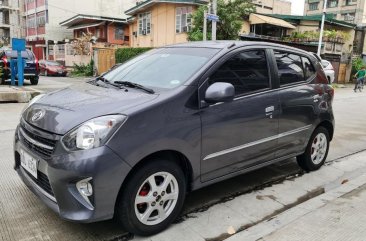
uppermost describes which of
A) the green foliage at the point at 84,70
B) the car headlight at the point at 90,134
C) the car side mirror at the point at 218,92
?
the car side mirror at the point at 218,92

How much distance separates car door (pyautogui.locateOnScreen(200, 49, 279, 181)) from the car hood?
680 millimetres

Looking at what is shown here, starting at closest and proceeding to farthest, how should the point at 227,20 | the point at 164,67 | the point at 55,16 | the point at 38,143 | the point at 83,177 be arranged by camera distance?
the point at 83,177 → the point at 38,143 → the point at 164,67 → the point at 227,20 → the point at 55,16

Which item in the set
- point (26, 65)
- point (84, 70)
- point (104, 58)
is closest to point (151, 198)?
point (26, 65)

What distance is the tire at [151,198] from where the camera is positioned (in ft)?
9.42

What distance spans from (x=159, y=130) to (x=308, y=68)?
9.03ft

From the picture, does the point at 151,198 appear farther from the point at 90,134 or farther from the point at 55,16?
the point at 55,16

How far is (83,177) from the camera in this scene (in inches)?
104

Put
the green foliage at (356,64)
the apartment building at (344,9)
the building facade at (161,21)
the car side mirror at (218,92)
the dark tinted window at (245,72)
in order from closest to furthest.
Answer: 1. the car side mirror at (218,92)
2. the dark tinted window at (245,72)
3. the building facade at (161,21)
4. the green foliage at (356,64)
5. the apartment building at (344,9)

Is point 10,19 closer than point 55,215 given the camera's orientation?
No

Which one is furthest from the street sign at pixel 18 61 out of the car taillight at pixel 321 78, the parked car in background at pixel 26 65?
the car taillight at pixel 321 78

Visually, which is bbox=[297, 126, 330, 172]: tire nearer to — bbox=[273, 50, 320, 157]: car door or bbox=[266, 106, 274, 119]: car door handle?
bbox=[273, 50, 320, 157]: car door

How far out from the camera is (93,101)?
3.06 m

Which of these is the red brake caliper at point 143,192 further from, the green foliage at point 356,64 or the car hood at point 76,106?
the green foliage at point 356,64

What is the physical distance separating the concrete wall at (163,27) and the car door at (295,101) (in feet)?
64.4
